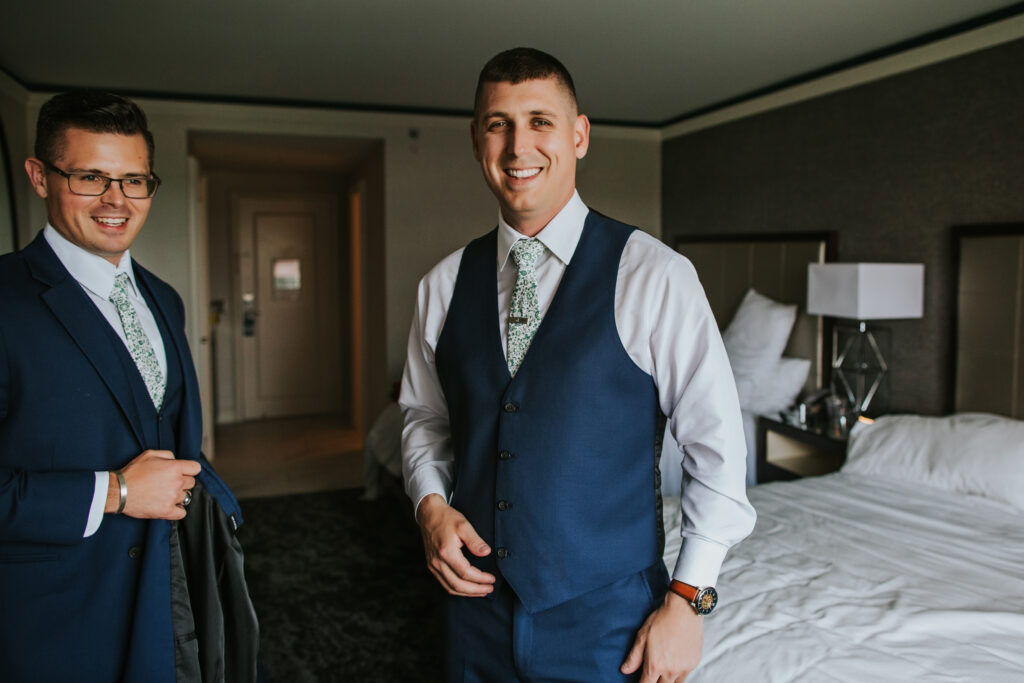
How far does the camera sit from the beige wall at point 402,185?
475 centimetres

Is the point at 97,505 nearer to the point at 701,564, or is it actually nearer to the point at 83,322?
the point at 83,322

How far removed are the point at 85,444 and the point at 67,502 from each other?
0.11 meters

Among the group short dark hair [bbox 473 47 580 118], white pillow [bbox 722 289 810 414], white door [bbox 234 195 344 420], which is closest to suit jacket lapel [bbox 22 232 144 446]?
short dark hair [bbox 473 47 580 118]

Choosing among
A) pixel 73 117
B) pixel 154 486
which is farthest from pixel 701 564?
pixel 73 117

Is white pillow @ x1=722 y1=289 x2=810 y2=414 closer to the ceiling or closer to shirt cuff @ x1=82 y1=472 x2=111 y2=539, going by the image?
the ceiling

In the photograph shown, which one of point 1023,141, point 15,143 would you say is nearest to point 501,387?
point 1023,141

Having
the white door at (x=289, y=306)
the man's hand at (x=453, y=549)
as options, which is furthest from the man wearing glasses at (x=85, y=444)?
the white door at (x=289, y=306)

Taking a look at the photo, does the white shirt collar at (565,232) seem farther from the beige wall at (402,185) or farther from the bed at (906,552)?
the beige wall at (402,185)

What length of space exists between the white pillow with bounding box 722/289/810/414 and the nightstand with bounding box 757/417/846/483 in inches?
6.8

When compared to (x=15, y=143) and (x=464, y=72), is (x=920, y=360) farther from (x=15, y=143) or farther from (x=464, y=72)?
(x=15, y=143)

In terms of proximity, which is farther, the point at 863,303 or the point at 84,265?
the point at 863,303

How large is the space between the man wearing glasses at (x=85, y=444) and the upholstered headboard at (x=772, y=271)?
362cm

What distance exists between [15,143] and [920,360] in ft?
16.2

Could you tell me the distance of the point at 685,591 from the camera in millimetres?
1123
